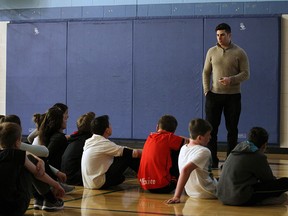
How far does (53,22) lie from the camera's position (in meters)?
10.3

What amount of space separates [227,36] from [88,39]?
4.22 meters

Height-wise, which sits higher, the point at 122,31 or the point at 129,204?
the point at 122,31

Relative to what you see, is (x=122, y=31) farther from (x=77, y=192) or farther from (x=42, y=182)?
(x=42, y=182)

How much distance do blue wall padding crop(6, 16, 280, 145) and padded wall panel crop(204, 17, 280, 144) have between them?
2 cm

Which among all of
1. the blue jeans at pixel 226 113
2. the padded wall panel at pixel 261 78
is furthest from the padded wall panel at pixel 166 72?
the blue jeans at pixel 226 113

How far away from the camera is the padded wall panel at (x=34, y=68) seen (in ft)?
33.6

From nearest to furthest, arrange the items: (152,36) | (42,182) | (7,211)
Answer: (7,211), (42,182), (152,36)

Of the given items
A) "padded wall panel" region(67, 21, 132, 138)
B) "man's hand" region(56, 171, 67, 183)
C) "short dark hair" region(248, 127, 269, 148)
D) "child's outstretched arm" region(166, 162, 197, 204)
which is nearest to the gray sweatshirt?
"short dark hair" region(248, 127, 269, 148)

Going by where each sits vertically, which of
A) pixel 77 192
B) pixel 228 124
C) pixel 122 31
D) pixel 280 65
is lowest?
pixel 77 192

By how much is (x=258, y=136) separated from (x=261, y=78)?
5.13 metres

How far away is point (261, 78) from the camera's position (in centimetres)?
920

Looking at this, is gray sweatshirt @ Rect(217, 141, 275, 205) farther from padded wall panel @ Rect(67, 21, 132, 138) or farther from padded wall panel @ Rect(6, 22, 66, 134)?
padded wall panel @ Rect(6, 22, 66, 134)

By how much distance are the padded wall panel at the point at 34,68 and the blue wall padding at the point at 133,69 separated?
0.02 metres

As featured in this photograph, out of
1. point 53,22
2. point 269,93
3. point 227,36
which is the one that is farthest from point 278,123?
point 53,22
